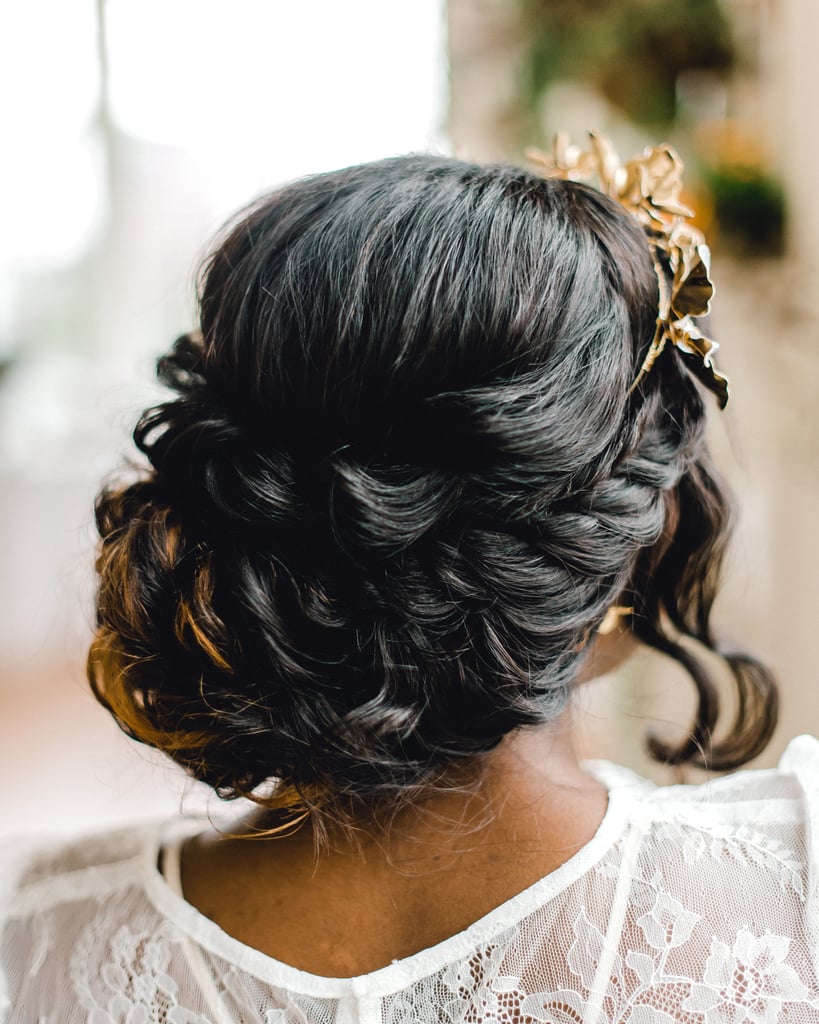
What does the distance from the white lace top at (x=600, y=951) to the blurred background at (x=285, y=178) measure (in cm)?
15

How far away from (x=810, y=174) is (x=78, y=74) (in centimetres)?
355

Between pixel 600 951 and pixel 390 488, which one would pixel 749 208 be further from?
pixel 600 951

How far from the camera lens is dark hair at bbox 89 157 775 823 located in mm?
646

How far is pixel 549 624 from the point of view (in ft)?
2.26

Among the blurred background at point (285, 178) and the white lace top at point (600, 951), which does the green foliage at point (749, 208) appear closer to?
the blurred background at point (285, 178)

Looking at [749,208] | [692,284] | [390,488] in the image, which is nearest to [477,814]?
[390,488]

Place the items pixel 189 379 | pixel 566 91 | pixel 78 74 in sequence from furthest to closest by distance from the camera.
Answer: pixel 78 74, pixel 566 91, pixel 189 379

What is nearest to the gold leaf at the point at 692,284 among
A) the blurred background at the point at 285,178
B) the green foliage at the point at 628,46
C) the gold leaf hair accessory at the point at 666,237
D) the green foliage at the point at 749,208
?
the gold leaf hair accessory at the point at 666,237

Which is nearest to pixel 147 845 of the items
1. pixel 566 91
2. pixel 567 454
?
pixel 567 454

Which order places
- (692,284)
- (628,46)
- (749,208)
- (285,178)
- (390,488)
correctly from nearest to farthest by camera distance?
(390,488), (692,284), (285,178), (749,208), (628,46)

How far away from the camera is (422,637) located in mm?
666

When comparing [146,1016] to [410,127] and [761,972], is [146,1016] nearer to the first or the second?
[761,972]

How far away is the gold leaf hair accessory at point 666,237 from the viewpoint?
0.75 m

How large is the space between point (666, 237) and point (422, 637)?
45 centimetres
